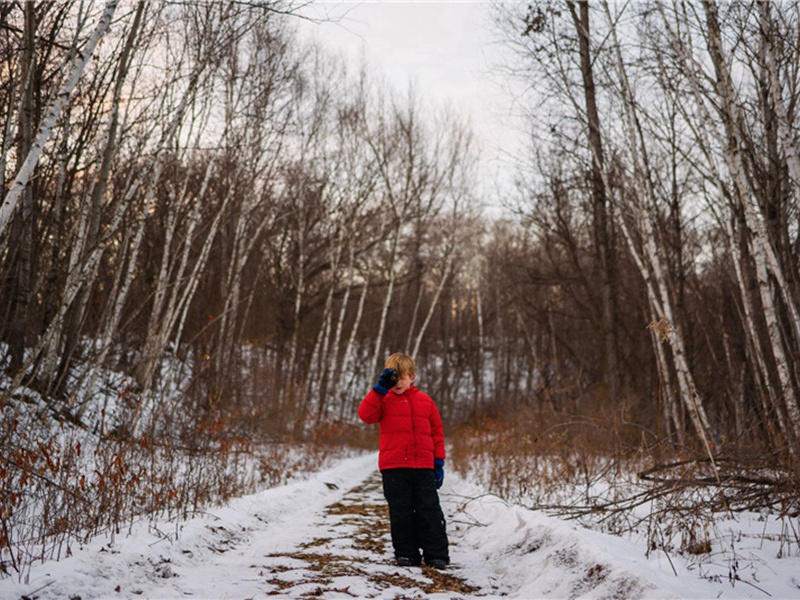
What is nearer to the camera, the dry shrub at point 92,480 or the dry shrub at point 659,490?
the dry shrub at point 92,480

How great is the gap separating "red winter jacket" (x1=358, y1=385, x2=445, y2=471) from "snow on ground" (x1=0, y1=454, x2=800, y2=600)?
787 millimetres

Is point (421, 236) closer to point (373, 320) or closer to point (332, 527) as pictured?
point (373, 320)

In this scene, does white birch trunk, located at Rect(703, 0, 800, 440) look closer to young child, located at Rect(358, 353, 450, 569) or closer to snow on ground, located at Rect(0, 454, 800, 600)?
snow on ground, located at Rect(0, 454, 800, 600)

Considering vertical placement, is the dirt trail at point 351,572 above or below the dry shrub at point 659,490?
below

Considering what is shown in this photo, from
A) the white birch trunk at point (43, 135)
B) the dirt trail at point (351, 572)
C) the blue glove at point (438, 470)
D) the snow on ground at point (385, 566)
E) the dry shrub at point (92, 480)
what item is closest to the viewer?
the snow on ground at point (385, 566)

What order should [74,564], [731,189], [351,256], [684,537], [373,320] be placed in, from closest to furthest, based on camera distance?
[74,564]
[684,537]
[731,189]
[351,256]
[373,320]

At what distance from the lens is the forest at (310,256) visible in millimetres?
5031

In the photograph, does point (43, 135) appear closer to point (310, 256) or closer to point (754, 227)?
point (754, 227)

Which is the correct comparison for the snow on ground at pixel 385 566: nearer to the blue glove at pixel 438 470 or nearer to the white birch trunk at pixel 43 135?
the blue glove at pixel 438 470

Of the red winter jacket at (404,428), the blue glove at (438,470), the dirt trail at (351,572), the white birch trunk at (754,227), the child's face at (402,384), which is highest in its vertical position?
the white birch trunk at (754,227)

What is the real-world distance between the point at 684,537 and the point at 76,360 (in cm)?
1015

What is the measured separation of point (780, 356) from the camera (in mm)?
5434

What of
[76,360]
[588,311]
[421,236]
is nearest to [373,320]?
[421,236]

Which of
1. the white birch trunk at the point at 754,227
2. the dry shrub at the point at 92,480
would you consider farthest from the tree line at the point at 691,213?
the dry shrub at the point at 92,480
